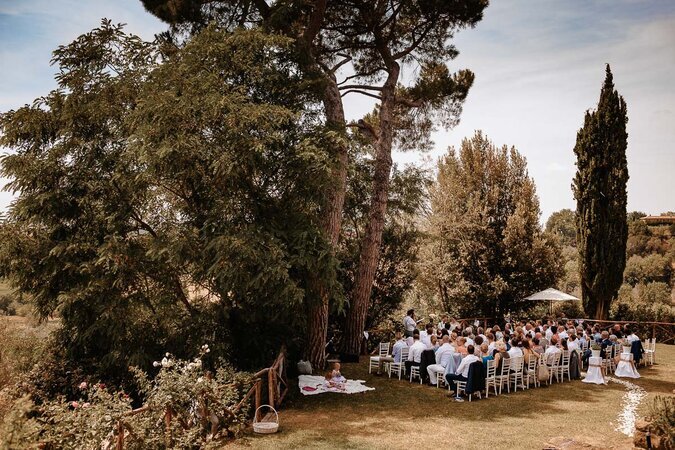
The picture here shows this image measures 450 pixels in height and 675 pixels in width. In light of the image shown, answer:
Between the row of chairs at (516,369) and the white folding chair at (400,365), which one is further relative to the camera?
the white folding chair at (400,365)

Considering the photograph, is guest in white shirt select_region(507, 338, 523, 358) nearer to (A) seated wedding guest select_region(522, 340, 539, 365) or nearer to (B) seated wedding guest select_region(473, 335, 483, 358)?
(A) seated wedding guest select_region(522, 340, 539, 365)

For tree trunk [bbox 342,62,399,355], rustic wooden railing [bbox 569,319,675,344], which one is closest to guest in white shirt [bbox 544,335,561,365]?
tree trunk [bbox 342,62,399,355]

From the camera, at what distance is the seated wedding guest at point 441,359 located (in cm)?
1327

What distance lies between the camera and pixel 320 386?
1306 cm

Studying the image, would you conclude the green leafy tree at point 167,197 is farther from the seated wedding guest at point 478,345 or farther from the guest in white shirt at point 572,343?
the guest in white shirt at point 572,343

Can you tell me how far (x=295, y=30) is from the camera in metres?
16.4

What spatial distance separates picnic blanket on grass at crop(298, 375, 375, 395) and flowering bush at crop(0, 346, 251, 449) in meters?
3.09

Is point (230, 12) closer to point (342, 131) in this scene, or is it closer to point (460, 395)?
point (342, 131)

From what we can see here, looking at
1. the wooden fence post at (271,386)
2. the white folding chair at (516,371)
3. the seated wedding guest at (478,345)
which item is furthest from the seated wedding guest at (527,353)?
the wooden fence post at (271,386)

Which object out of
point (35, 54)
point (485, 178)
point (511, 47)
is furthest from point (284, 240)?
point (485, 178)

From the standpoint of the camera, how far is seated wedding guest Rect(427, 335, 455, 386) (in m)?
13.3

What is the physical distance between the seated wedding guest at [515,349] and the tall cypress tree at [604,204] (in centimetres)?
1221

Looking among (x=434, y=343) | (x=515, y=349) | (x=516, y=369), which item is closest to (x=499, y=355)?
(x=516, y=369)

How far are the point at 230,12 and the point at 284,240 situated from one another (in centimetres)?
870
